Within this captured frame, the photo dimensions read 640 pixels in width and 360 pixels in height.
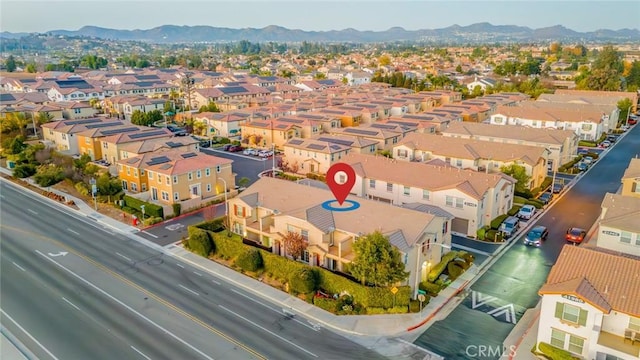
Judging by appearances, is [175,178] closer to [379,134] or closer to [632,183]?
[379,134]

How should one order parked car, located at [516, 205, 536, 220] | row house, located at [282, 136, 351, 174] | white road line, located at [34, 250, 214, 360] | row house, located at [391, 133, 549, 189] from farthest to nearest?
row house, located at [282, 136, 351, 174] < row house, located at [391, 133, 549, 189] < parked car, located at [516, 205, 536, 220] < white road line, located at [34, 250, 214, 360]

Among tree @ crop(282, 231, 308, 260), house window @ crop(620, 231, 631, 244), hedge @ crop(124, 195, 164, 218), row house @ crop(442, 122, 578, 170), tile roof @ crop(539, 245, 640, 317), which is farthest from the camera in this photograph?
row house @ crop(442, 122, 578, 170)

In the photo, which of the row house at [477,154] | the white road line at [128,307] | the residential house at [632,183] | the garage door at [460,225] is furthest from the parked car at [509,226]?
the white road line at [128,307]

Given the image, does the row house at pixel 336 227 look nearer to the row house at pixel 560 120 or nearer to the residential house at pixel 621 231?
the residential house at pixel 621 231

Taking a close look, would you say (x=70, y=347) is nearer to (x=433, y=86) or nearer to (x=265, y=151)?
(x=265, y=151)

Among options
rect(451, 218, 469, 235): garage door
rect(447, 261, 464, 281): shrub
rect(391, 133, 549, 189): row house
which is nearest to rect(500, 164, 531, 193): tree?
rect(391, 133, 549, 189): row house

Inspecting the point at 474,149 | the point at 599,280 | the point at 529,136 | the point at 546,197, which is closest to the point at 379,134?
the point at 474,149

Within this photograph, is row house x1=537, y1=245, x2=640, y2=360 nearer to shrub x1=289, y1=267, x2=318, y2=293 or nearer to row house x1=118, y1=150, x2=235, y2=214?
shrub x1=289, y1=267, x2=318, y2=293

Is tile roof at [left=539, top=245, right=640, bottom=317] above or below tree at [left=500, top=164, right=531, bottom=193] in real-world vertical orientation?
above
